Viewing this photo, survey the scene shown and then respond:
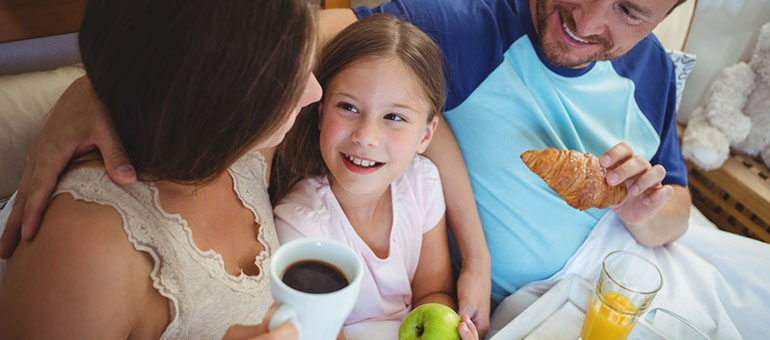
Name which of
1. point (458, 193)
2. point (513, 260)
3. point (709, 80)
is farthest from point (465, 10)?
point (709, 80)

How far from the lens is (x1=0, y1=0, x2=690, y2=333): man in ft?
4.62

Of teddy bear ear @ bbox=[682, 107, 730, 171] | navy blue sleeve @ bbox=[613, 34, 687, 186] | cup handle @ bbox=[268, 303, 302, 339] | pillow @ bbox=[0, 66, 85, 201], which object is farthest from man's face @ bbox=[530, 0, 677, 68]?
pillow @ bbox=[0, 66, 85, 201]

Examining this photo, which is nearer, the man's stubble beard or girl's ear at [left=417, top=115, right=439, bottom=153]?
girl's ear at [left=417, top=115, right=439, bottom=153]

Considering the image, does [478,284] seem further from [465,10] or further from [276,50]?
[276,50]

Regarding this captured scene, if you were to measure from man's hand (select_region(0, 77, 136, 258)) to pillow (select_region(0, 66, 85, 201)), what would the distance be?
24 centimetres

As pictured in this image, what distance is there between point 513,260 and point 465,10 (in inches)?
29.2

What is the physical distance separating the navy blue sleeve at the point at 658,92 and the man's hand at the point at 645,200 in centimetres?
10

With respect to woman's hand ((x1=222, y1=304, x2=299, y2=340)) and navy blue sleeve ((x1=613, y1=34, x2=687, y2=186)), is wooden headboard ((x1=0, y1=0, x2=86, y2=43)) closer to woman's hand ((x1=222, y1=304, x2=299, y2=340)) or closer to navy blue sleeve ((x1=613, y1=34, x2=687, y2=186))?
woman's hand ((x1=222, y1=304, x2=299, y2=340))

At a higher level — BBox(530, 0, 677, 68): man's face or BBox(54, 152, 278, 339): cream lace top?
BBox(530, 0, 677, 68): man's face

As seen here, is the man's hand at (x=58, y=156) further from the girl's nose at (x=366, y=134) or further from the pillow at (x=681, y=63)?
the pillow at (x=681, y=63)

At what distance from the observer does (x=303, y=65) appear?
0.77 metres

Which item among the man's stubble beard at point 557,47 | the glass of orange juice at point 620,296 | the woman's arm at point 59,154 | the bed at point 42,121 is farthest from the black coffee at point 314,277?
the man's stubble beard at point 557,47

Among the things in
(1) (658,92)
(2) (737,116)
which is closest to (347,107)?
(1) (658,92)

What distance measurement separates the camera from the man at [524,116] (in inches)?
55.4
